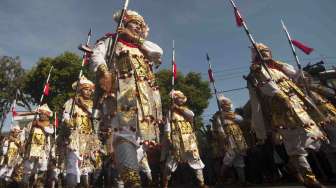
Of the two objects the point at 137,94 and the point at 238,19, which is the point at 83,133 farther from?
the point at 137,94

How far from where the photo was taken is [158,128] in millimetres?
3633

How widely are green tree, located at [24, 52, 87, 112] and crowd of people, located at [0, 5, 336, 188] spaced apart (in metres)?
12.5

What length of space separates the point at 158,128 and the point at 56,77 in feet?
72.0

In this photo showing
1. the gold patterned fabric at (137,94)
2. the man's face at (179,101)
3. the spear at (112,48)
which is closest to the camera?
the gold patterned fabric at (137,94)

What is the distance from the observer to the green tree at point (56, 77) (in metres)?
23.8

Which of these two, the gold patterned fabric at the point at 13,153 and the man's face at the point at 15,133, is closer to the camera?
the gold patterned fabric at the point at 13,153

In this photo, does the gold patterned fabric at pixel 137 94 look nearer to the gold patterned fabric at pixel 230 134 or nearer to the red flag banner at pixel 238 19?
the red flag banner at pixel 238 19

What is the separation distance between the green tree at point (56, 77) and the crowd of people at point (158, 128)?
40.9 feet

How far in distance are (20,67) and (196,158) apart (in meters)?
22.4

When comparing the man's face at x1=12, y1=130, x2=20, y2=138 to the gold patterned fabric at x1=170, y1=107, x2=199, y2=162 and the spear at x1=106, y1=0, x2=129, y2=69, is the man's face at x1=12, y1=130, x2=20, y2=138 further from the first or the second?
the spear at x1=106, y1=0, x2=129, y2=69

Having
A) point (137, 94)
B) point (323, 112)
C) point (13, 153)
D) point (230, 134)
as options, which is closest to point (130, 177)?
point (137, 94)

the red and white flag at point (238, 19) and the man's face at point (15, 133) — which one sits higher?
the man's face at point (15, 133)

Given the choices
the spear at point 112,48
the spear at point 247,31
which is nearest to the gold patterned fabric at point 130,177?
the spear at point 112,48

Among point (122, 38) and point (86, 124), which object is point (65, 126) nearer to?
point (86, 124)
